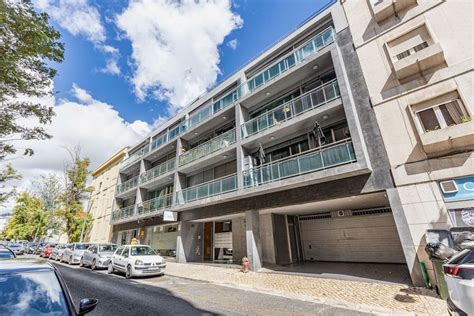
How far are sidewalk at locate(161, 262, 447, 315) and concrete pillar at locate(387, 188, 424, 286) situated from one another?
1.83 ft

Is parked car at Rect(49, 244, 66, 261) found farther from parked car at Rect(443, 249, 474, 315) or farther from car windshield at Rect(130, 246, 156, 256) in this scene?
parked car at Rect(443, 249, 474, 315)

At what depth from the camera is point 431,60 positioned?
28.9 feet

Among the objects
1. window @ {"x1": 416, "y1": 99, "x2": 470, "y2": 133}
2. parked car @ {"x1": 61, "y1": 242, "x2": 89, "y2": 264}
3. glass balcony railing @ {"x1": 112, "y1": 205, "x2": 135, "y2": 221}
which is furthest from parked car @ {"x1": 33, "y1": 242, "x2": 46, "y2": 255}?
window @ {"x1": 416, "y1": 99, "x2": 470, "y2": 133}

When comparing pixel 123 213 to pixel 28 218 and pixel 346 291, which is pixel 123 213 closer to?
pixel 346 291

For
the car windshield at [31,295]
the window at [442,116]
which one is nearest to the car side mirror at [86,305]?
the car windshield at [31,295]

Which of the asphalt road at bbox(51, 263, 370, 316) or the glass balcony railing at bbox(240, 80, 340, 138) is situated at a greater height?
the glass balcony railing at bbox(240, 80, 340, 138)

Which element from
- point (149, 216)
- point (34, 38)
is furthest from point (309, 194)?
point (149, 216)

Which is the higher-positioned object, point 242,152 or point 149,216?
point 242,152

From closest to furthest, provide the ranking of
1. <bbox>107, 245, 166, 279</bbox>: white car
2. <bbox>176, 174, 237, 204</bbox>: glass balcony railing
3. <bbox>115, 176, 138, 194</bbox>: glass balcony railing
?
1. <bbox>107, 245, 166, 279</bbox>: white car
2. <bbox>176, 174, 237, 204</bbox>: glass balcony railing
3. <bbox>115, 176, 138, 194</bbox>: glass balcony railing

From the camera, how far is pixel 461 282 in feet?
12.2

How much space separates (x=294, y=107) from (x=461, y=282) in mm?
10111

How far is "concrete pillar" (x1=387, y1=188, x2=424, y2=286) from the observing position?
7.77 metres

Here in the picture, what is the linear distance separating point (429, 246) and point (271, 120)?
902 cm

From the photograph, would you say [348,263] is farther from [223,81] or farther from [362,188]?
[223,81]
